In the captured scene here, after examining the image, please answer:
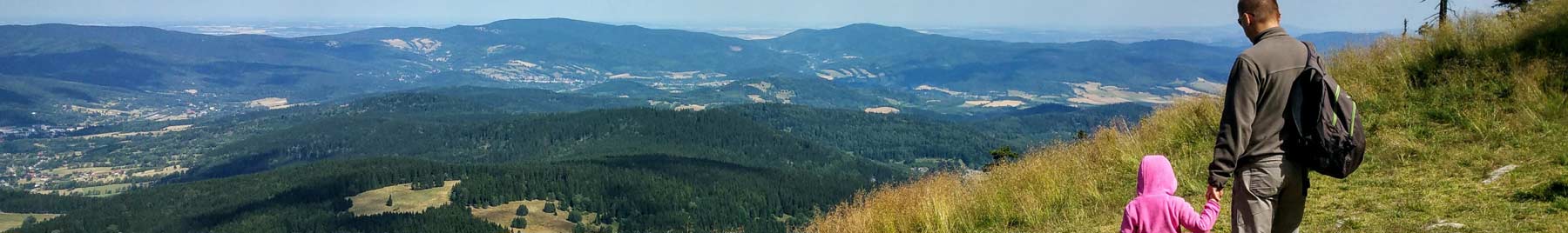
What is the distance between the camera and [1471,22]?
11344 mm

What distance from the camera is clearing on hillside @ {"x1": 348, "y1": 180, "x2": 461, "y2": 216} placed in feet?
332

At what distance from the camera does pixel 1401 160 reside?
8.02 m

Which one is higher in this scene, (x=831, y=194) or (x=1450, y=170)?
(x=1450, y=170)

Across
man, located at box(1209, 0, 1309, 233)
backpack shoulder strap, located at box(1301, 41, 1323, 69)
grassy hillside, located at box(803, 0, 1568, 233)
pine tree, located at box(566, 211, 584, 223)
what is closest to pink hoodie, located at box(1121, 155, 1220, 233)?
man, located at box(1209, 0, 1309, 233)

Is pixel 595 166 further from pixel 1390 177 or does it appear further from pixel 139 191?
pixel 1390 177

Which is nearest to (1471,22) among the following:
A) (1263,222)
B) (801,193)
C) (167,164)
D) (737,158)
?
(1263,222)

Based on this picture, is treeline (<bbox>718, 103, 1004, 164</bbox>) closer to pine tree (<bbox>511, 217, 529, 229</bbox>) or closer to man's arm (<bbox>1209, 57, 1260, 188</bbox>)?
pine tree (<bbox>511, 217, 529, 229</bbox>)

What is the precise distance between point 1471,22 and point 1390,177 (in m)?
5.52

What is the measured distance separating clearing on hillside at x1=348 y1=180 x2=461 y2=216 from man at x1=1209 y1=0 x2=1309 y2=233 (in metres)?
103

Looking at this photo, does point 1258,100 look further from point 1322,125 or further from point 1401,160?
point 1401,160

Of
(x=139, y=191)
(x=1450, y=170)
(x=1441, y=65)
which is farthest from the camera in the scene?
(x=139, y=191)

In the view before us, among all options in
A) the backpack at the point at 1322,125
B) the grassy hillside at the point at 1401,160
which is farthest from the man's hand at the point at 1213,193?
the grassy hillside at the point at 1401,160

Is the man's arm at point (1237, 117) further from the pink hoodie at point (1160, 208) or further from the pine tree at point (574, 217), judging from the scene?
the pine tree at point (574, 217)

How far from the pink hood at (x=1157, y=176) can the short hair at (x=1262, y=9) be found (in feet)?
2.52
